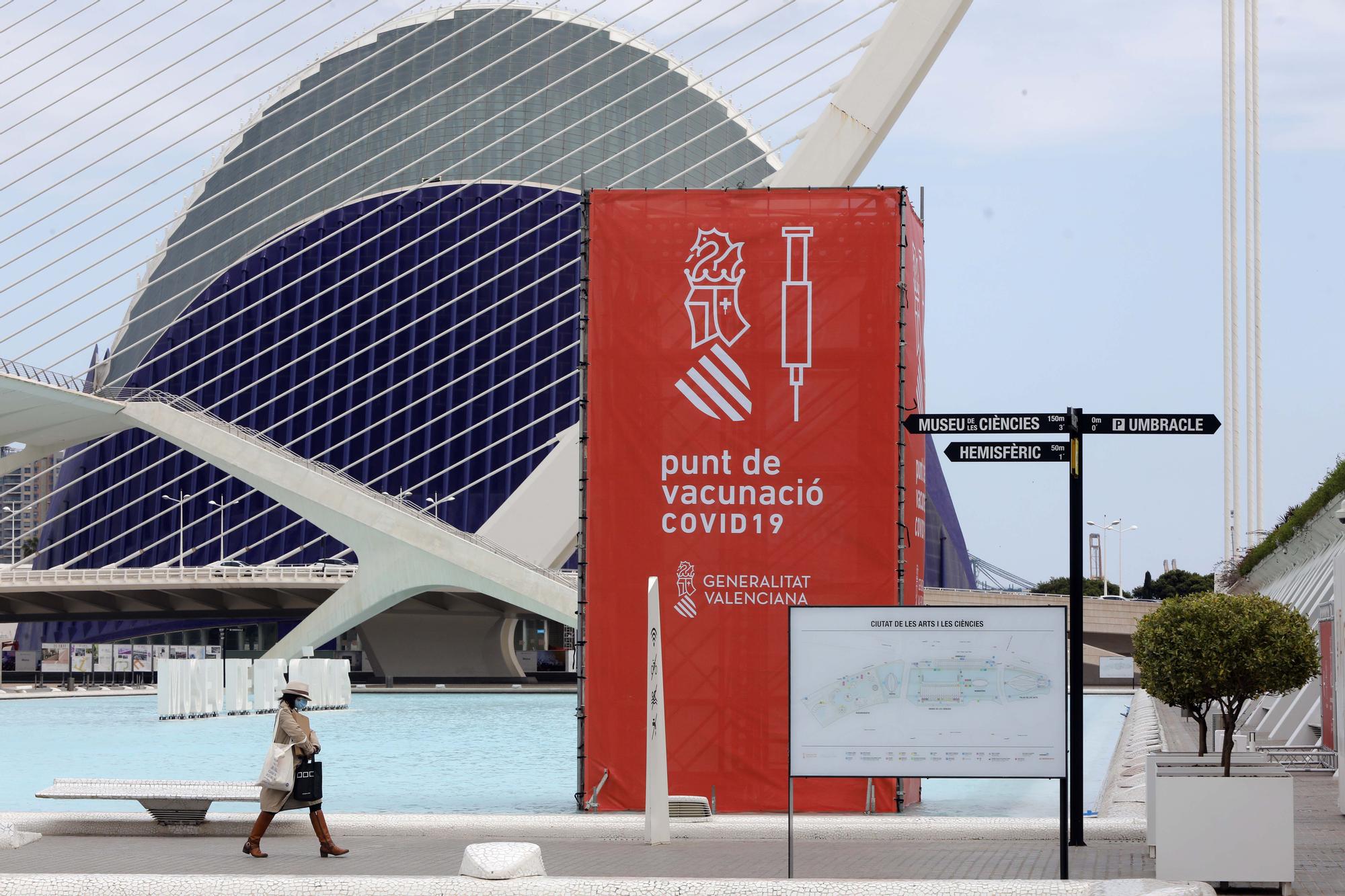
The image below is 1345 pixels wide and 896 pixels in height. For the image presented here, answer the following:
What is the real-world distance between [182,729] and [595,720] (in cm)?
1537

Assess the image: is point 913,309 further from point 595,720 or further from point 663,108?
point 663,108

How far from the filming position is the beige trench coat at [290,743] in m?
9.83

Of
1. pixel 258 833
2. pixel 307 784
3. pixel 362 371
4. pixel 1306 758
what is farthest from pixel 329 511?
pixel 307 784

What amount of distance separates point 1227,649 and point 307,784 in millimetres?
5219

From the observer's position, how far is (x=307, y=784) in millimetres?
9727

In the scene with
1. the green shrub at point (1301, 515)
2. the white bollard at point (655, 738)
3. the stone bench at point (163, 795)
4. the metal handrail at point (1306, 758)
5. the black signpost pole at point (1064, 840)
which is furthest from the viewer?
the green shrub at point (1301, 515)

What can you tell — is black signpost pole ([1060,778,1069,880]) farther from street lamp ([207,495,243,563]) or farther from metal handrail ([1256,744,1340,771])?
street lamp ([207,495,243,563])

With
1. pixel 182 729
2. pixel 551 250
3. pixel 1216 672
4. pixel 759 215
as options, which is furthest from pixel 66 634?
pixel 1216 672

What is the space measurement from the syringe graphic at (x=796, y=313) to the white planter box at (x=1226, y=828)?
552 cm

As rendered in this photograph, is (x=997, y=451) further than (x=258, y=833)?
No

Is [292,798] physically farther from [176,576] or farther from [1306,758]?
[176,576]

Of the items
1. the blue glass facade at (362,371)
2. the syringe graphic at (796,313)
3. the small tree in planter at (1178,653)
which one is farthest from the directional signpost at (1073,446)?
the blue glass facade at (362,371)

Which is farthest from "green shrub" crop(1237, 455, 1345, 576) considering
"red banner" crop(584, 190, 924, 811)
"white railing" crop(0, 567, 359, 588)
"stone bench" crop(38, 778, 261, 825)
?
"white railing" crop(0, 567, 359, 588)

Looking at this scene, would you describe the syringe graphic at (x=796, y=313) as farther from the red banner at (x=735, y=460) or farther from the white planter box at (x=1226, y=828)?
the white planter box at (x=1226, y=828)
